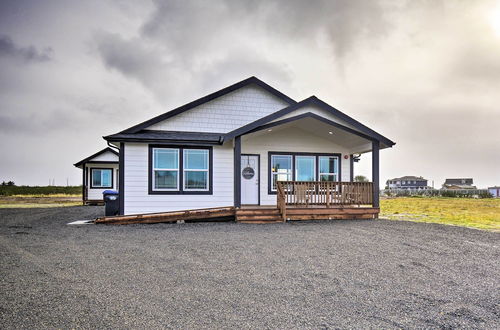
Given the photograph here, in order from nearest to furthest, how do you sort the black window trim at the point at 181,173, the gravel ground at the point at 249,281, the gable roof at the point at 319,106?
the gravel ground at the point at 249,281 → the gable roof at the point at 319,106 → the black window trim at the point at 181,173

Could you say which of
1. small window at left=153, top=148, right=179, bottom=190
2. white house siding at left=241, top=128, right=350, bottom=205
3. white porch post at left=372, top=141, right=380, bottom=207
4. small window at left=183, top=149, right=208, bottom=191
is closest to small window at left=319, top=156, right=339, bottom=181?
white house siding at left=241, top=128, right=350, bottom=205

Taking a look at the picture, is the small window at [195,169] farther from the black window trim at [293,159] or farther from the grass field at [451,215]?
the grass field at [451,215]

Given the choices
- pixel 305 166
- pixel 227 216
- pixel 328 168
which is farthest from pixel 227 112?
pixel 328 168

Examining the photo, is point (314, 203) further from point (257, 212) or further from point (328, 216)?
point (257, 212)

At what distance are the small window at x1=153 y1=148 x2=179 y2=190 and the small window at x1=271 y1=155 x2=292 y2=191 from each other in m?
4.17

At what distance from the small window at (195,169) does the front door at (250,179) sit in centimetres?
176

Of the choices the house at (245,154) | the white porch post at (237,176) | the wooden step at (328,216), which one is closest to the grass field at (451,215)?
the wooden step at (328,216)

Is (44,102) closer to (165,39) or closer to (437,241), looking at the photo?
(165,39)

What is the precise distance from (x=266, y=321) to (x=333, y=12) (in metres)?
→ 15.6

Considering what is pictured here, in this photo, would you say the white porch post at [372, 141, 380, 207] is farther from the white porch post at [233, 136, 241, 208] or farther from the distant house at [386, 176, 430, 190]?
the distant house at [386, 176, 430, 190]

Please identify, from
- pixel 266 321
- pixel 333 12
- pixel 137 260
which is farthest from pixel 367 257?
pixel 333 12

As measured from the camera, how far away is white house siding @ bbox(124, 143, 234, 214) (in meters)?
11.7

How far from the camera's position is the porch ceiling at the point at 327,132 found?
1233 cm

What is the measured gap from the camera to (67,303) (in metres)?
3.58
